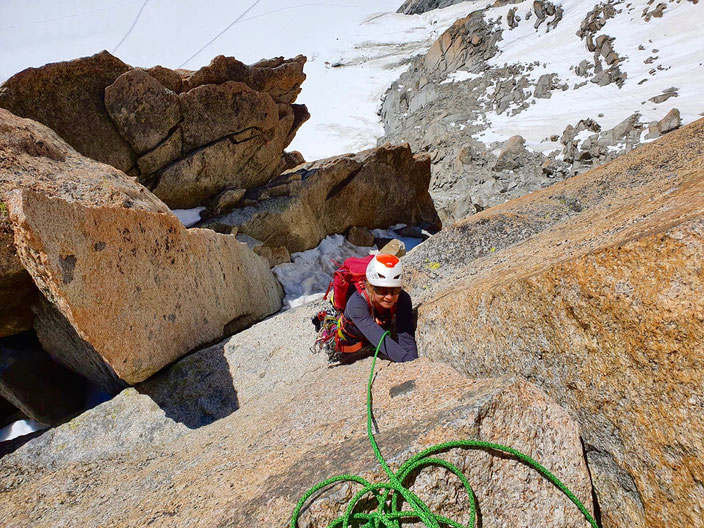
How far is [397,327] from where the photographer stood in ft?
11.7

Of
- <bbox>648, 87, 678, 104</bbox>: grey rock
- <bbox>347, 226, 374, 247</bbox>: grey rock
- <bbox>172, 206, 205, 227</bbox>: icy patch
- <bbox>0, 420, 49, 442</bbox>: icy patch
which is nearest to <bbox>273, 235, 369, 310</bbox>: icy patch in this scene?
<bbox>347, 226, 374, 247</bbox>: grey rock

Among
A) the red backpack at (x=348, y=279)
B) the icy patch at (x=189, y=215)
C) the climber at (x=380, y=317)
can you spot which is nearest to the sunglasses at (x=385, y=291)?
the climber at (x=380, y=317)

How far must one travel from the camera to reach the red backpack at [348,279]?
3760 mm

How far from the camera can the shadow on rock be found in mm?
4066

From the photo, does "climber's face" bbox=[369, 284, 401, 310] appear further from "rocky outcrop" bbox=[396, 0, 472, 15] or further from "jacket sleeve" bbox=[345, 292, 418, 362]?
"rocky outcrop" bbox=[396, 0, 472, 15]

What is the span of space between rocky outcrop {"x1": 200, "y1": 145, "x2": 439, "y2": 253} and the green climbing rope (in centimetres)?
849

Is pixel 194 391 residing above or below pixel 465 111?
above

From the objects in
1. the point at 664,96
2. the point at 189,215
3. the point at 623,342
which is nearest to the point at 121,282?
the point at 623,342

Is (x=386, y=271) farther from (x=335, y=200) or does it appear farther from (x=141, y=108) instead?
(x=335, y=200)

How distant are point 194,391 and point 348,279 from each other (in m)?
2.25

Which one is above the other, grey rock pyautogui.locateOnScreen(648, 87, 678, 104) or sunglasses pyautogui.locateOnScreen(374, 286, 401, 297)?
sunglasses pyautogui.locateOnScreen(374, 286, 401, 297)

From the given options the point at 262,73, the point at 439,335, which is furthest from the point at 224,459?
the point at 262,73

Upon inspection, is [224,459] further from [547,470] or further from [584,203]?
[584,203]

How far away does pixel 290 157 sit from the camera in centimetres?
1316
